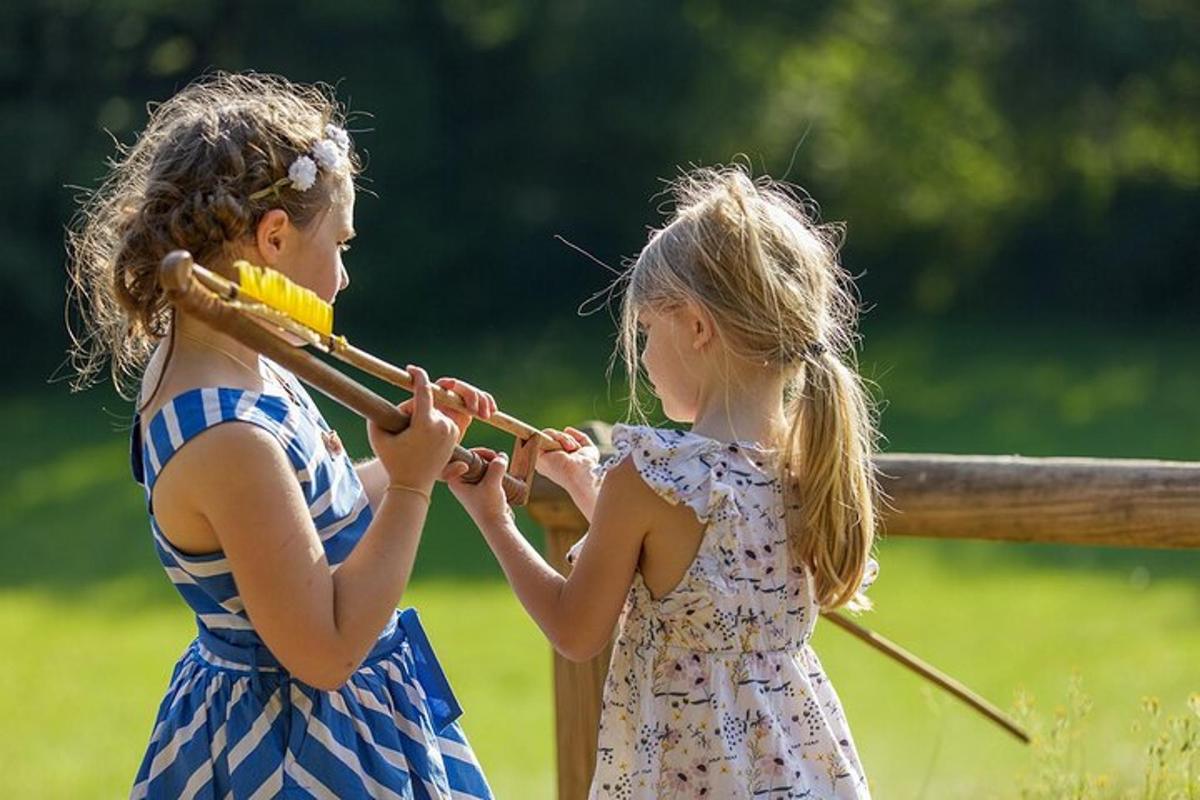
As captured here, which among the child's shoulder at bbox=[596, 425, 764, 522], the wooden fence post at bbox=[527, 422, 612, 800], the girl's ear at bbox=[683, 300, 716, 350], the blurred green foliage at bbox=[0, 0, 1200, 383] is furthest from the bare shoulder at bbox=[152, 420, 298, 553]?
the blurred green foliage at bbox=[0, 0, 1200, 383]

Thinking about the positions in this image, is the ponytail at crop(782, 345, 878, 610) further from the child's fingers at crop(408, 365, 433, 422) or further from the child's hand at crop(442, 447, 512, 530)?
the child's fingers at crop(408, 365, 433, 422)

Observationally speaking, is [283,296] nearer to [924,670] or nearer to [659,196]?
[924,670]

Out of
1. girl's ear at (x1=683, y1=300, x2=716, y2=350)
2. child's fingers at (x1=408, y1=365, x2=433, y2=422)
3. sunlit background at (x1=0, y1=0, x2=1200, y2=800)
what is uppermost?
sunlit background at (x1=0, y1=0, x2=1200, y2=800)

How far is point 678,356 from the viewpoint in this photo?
8.71 ft

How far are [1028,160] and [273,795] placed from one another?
58.0 ft

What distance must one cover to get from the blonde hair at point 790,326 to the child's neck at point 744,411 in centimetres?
2

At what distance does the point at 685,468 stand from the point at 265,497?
61 centimetres

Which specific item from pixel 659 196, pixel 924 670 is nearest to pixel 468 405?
pixel 924 670

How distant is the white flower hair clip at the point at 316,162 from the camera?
2.40m

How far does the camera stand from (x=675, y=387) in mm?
2666

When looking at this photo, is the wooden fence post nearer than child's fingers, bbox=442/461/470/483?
No

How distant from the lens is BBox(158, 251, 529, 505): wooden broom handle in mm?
1912

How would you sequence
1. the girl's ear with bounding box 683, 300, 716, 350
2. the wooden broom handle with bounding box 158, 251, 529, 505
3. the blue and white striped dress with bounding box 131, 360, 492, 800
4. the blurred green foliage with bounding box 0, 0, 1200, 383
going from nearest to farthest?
the wooden broom handle with bounding box 158, 251, 529, 505 < the blue and white striped dress with bounding box 131, 360, 492, 800 < the girl's ear with bounding box 683, 300, 716, 350 < the blurred green foliage with bounding box 0, 0, 1200, 383

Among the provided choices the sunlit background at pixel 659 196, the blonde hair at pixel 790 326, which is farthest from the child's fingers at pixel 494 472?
the sunlit background at pixel 659 196
